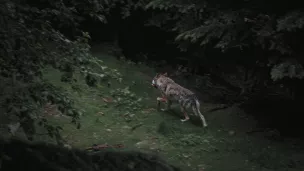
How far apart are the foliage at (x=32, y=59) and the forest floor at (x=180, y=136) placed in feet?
11.6

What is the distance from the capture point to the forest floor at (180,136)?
8164mm

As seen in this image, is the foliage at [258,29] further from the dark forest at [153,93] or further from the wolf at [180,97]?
the wolf at [180,97]

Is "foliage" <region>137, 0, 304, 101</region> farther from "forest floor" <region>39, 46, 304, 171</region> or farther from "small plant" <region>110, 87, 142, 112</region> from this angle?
"small plant" <region>110, 87, 142, 112</region>

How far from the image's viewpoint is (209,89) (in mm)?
15094

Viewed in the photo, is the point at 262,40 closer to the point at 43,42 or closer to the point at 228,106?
the point at 228,106

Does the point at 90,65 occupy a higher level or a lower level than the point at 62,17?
lower

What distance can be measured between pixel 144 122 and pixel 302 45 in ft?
14.1

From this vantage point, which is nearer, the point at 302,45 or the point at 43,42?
the point at 43,42

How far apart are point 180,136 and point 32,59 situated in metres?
5.55

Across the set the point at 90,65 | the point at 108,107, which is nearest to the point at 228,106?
the point at 108,107

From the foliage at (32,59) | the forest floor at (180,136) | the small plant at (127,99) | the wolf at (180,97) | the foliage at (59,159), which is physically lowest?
the forest floor at (180,136)

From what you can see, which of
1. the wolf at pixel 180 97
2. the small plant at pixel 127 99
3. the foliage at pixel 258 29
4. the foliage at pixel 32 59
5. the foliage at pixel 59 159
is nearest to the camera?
the foliage at pixel 59 159

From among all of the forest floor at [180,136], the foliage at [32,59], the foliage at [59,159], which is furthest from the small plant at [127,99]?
the foliage at [59,159]

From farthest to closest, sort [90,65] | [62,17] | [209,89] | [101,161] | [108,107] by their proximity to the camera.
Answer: [209,89], [108,107], [90,65], [62,17], [101,161]
